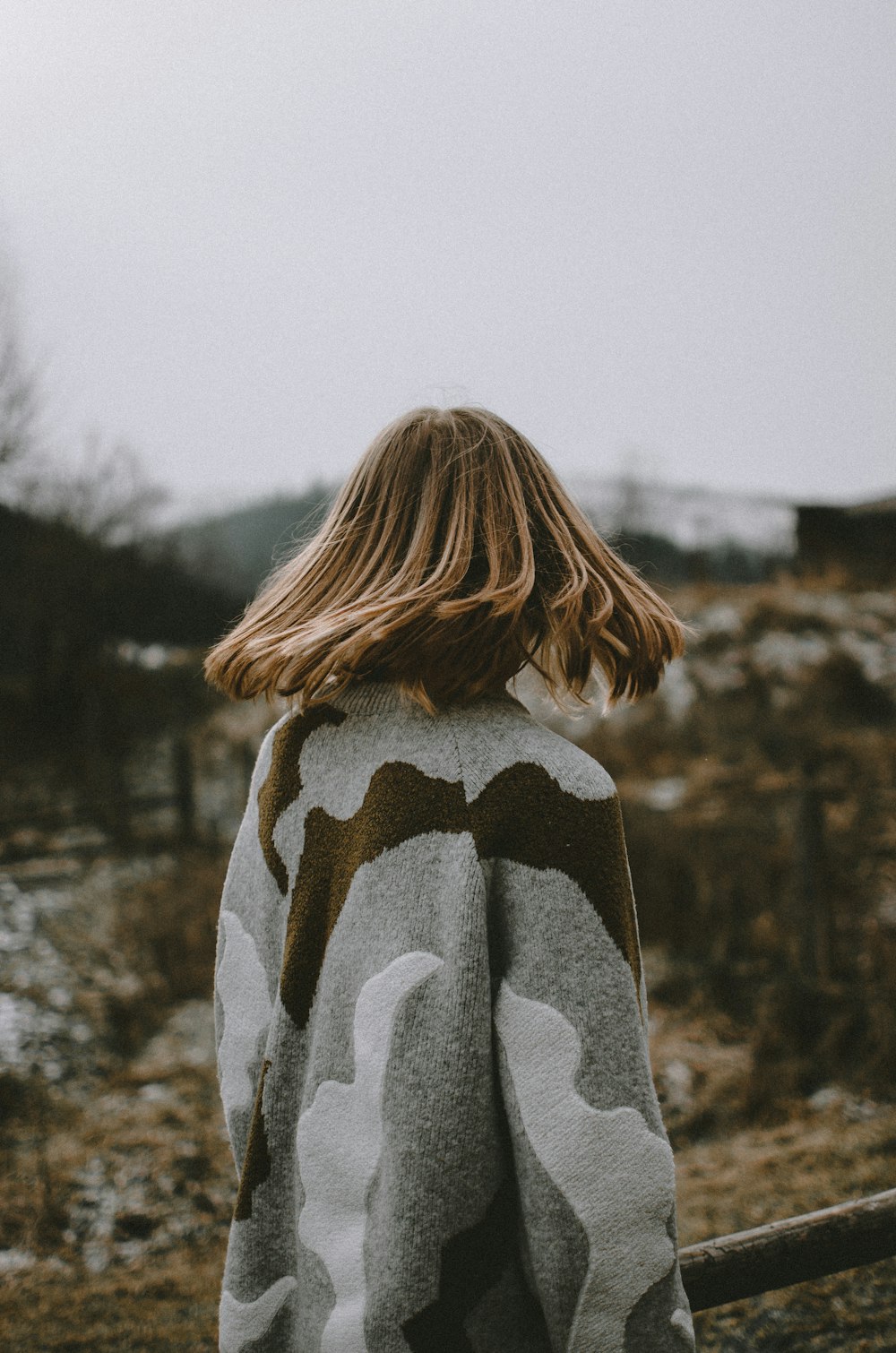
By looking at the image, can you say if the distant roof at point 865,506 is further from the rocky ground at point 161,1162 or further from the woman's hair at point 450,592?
the woman's hair at point 450,592

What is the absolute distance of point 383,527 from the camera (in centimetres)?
115

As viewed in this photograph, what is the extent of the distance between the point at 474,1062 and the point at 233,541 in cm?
1824

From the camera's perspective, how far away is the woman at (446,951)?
3.15 ft

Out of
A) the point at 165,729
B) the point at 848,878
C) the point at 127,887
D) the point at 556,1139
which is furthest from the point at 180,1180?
the point at 165,729

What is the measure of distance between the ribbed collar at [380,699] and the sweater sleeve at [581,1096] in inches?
6.5

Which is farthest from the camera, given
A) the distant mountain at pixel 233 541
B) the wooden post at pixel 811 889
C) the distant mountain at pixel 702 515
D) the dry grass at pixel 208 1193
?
the distant mountain at pixel 702 515

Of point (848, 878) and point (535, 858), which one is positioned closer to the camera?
point (535, 858)

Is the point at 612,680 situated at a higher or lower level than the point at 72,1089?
higher

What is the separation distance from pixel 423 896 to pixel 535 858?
13 cm

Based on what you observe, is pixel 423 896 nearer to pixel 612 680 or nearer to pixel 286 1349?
pixel 612 680

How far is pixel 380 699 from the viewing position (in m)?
1.12

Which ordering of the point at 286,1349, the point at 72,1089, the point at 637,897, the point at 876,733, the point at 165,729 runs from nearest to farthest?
the point at 286,1349 < the point at 72,1089 < the point at 637,897 < the point at 876,733 < the point at 165,729

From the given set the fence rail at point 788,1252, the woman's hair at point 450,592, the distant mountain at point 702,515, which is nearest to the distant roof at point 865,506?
the distant mountain at point 702,515

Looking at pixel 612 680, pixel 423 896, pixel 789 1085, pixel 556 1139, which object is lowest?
pixel 789 1085
